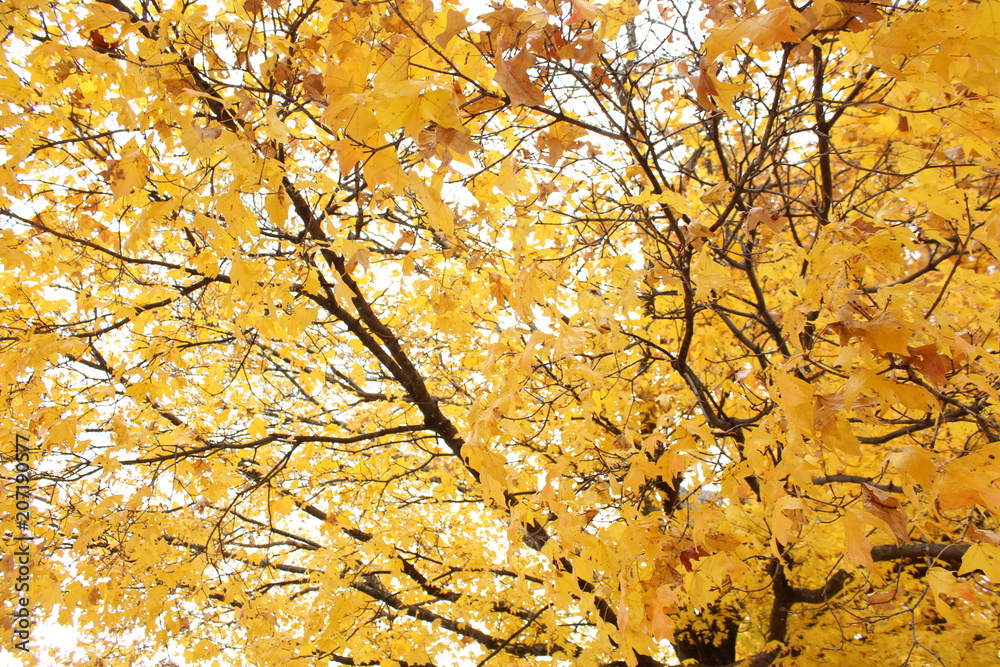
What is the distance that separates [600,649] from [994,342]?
2390 mm

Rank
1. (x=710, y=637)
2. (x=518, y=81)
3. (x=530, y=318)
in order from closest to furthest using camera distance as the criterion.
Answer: (x=518, y=81)
(x=530, y=318)
(x=710, y=637)

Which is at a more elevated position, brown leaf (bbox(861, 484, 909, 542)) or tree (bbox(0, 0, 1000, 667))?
tree (bbox(0, 0, 1000, 667))

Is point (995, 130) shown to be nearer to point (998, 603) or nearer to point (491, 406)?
point (491, 406)

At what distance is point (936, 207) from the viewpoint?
4.87 feet

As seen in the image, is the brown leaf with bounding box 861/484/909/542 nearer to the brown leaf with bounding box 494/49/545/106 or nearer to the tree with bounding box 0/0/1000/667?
the tree with bounding box 0/0/1000/667

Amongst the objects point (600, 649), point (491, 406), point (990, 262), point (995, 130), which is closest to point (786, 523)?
point (491, 406)

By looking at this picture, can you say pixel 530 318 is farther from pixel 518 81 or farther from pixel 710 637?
pixel 710 637

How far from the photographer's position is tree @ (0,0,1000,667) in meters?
1.44

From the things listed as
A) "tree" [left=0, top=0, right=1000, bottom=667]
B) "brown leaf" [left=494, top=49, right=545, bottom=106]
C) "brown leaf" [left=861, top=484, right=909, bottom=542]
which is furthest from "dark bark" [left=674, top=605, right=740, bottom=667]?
"brown leaf" [left=494, top=49, right=545, bottom=106]

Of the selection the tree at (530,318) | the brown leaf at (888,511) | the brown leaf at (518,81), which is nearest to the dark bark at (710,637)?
the tree at (530,318)

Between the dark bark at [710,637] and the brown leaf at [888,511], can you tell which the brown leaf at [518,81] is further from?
the dark bark at [710,637]

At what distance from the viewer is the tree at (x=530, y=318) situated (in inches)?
56.9

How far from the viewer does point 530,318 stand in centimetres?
209

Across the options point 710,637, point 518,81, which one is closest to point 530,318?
point 518,81
